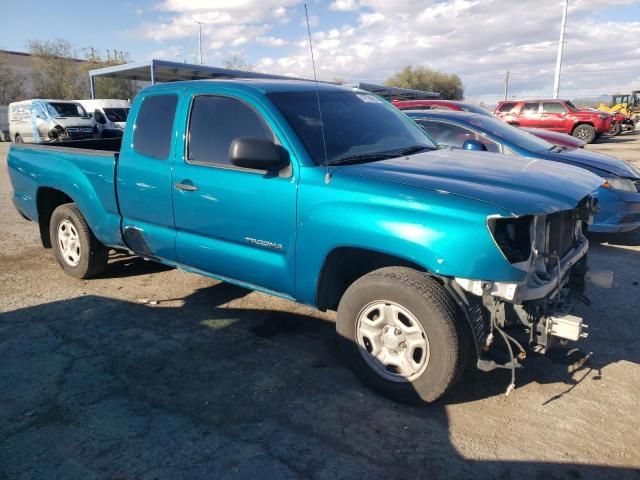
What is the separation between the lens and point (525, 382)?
11.0ft

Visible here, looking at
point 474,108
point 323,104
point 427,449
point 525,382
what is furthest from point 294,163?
point 474,108

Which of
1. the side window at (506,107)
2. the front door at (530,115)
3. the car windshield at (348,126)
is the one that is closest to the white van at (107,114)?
the side window at (506,107)

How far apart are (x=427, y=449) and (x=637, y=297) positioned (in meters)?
3.19

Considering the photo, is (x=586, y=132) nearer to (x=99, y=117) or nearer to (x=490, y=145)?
(x=490, y=145)

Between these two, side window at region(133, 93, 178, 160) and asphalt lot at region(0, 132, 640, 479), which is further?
side window at region(133, 93, 178, 160)

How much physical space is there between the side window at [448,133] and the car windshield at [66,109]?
18846 millimetres

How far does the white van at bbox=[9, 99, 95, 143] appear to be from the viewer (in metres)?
20.3

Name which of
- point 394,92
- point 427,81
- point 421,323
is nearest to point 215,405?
point 421,323

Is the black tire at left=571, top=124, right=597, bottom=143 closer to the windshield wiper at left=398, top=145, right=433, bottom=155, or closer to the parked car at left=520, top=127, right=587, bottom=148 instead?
the parked car at left=520, top=127, right=587, bottom=148

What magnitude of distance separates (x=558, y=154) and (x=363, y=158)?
393cm

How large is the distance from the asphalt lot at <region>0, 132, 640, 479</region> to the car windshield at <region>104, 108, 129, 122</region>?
2113cm

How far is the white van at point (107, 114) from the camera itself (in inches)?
885

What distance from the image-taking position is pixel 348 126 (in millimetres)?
3766

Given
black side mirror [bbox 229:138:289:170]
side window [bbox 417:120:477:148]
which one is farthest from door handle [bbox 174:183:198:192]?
side window [bbox 417:120:477:148]
